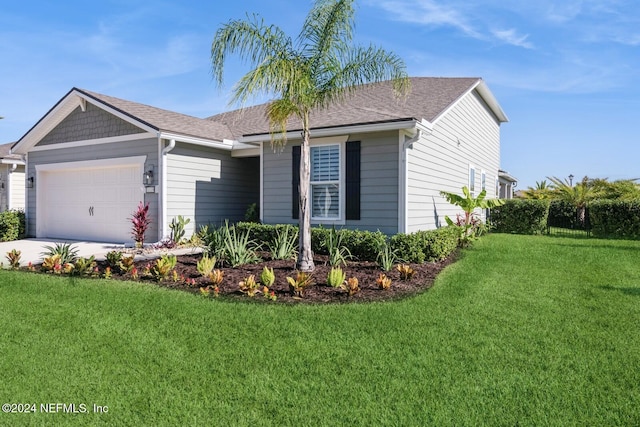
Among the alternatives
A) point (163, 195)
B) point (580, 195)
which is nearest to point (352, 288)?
point (163, 195)

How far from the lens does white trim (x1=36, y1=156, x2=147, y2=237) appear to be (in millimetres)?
12086

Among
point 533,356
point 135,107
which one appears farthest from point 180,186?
point 533,356

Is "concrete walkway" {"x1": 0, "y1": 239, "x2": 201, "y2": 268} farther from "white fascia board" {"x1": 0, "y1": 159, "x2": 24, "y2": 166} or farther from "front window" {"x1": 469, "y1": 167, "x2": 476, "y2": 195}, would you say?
"front window" {"x1": 469, "y1": 167, "x2": 476, "y2": 195}

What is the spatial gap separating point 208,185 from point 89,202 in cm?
412

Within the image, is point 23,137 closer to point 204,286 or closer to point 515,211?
point 204,286

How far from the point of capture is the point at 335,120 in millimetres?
10383

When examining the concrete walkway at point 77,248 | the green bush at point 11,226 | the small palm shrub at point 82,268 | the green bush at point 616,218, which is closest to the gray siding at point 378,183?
the concrete walkway at point 77,248

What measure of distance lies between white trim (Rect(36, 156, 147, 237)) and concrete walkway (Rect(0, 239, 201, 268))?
43.7 inches

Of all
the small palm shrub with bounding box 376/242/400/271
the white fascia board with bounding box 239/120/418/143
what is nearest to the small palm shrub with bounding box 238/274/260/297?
the small palm shrub with bounding box 376/242/400/271

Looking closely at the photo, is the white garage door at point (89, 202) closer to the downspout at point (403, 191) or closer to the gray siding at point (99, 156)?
the gray siding at point (99, 156)

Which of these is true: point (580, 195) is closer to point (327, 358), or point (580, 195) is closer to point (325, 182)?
point (325, 182)

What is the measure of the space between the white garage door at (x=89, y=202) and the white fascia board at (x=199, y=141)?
170cm

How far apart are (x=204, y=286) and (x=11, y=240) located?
1152 cm

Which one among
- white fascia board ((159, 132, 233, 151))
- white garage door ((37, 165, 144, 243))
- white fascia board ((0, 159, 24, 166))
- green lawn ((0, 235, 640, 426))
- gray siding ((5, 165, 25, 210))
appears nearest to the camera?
green lawn ((0, 235, 640, 426))
